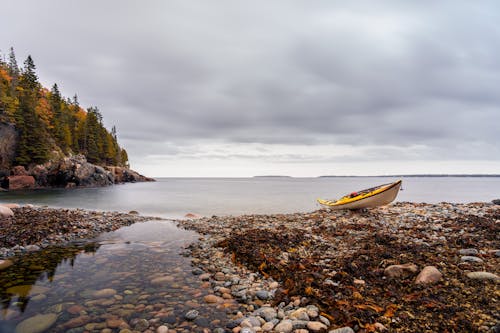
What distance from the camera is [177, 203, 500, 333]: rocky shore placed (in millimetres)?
5152

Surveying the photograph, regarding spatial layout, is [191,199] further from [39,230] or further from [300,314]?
[300,314]

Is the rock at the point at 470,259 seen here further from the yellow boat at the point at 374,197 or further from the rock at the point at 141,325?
the yellow boat at the point at 374,197

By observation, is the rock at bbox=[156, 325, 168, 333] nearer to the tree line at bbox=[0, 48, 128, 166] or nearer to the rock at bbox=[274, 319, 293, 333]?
the rock at bbox=[274, 319, 293, 333]

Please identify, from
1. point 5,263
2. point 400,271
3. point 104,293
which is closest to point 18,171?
point 5,263

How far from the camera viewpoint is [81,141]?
292 feet

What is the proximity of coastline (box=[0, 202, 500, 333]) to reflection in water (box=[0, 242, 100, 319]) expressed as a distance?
1.29 m

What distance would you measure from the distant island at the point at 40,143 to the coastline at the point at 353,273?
57556 mm

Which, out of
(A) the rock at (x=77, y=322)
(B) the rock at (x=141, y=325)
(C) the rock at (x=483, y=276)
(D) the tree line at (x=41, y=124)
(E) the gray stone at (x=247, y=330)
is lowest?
(A) the rock at (x=77, y=322)

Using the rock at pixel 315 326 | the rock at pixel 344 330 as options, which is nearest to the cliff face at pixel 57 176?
the rock at pixel 315 326

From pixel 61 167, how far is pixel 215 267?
71.2 m

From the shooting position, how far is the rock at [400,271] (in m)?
7.05

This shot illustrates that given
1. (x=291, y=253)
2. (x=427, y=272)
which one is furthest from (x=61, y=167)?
(x=427, y=272)

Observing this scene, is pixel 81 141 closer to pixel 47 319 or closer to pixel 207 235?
pixel 207 235

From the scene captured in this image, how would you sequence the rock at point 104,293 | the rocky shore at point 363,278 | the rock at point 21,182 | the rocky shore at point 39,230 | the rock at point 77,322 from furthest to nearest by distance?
the rock at point 21,182, the rocky shore at point 39,230, the rock at point 104,293, the rock at point 77,322, the rocky shore at point 363,278
